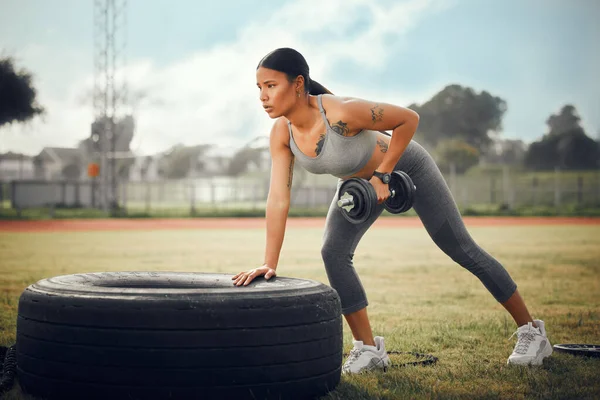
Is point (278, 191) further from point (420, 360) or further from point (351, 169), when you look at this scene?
point (420, 360)

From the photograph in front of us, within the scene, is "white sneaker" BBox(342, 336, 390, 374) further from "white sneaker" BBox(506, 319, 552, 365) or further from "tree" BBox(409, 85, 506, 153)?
"tree" BBox(409, 85, 506, 153)

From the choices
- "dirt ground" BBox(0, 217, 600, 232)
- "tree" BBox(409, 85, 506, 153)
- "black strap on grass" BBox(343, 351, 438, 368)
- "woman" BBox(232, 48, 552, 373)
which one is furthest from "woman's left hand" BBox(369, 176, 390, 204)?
"tree" BBox(409, 85, 506, 153)

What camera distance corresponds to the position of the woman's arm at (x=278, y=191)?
383cm

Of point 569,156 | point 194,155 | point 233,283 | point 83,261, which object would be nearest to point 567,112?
point 569,156

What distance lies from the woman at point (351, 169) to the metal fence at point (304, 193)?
26.2 meters

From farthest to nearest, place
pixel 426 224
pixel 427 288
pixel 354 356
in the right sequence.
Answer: pixel 427 288 < pixel 426 224 < pixel 354 356

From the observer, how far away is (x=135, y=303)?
287 cm

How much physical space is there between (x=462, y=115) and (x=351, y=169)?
68926 millimetres

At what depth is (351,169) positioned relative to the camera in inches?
152

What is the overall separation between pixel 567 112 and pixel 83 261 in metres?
79.8

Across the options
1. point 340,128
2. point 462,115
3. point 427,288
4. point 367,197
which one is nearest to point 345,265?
point 367,197

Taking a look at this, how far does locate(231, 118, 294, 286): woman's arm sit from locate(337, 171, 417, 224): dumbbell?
369 mm

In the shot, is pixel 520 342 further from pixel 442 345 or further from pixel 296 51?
pixel 296 51

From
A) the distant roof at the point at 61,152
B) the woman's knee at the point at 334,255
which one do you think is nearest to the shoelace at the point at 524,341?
the woman's knee at the point at 334,255
